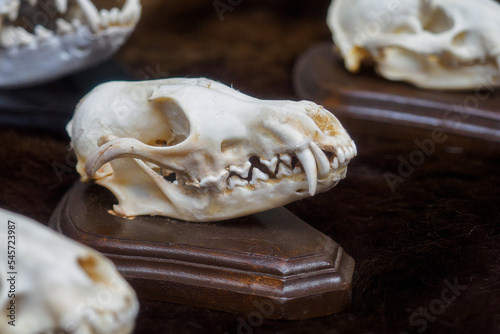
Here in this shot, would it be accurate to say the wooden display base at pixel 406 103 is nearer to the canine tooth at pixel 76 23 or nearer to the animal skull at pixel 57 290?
the canine tooth at pixel 76 23

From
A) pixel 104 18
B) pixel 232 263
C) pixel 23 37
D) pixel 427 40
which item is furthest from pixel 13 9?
pixel 427 40

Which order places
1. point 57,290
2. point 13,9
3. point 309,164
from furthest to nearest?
1. point 13,9
2. point 309,164
3. point 57,290

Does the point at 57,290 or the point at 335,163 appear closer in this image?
the point at 57,290

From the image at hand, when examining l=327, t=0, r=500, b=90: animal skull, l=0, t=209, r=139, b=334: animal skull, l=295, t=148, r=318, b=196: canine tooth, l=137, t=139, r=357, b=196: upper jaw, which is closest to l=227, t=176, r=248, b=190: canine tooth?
l=137, t=139, r=357, b=196: upper jaw

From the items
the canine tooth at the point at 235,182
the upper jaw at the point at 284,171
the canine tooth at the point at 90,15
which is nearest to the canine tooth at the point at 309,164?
the upper jaw at the point at 284,171

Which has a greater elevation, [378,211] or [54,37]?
[54,37]

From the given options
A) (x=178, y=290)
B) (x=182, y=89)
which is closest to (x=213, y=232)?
(x=178, y=290)

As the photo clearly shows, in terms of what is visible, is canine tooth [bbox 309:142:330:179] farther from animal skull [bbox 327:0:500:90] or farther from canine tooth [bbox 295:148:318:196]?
animal skull [bbox 327:0:500:90]

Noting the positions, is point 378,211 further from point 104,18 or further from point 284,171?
point 104,18
